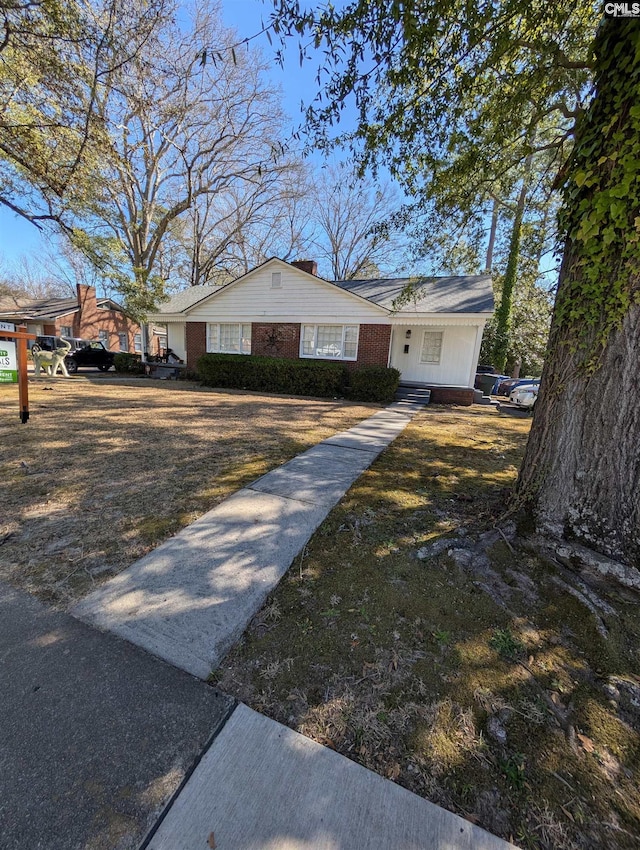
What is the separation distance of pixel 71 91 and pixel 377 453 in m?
9.20

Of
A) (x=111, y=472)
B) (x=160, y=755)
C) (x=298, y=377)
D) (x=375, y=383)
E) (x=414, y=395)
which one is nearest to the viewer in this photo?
(x=160, y=755)

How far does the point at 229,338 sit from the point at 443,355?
30.1 feet

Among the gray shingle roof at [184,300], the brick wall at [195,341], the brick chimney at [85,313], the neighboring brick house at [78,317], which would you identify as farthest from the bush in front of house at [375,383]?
the brick chimney at [85,313]

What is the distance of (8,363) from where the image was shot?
5.40 metres

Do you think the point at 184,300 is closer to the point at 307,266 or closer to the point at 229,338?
the point at 229,338

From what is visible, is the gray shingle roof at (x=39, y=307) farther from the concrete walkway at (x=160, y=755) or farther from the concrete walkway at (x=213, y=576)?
the concrete walkway at (x=160, y=755)

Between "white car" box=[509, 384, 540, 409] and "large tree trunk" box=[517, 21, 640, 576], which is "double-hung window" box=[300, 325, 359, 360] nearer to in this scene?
"white car" box=[509, 384, 540, 409]

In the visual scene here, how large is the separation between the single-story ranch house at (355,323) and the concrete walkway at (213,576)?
10.4 m

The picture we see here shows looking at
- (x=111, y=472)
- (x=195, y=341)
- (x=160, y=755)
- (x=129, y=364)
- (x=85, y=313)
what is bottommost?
(x=160, y=755)

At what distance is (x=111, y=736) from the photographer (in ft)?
4.73

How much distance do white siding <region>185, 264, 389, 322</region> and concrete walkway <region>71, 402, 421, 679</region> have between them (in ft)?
35.3

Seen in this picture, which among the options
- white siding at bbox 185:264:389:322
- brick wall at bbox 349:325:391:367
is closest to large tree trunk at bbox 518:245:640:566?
brick wall at bbox 349:325:391:367

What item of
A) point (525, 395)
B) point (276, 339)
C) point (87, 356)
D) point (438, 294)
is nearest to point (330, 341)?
point (276, 339)

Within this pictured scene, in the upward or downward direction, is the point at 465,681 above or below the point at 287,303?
below
